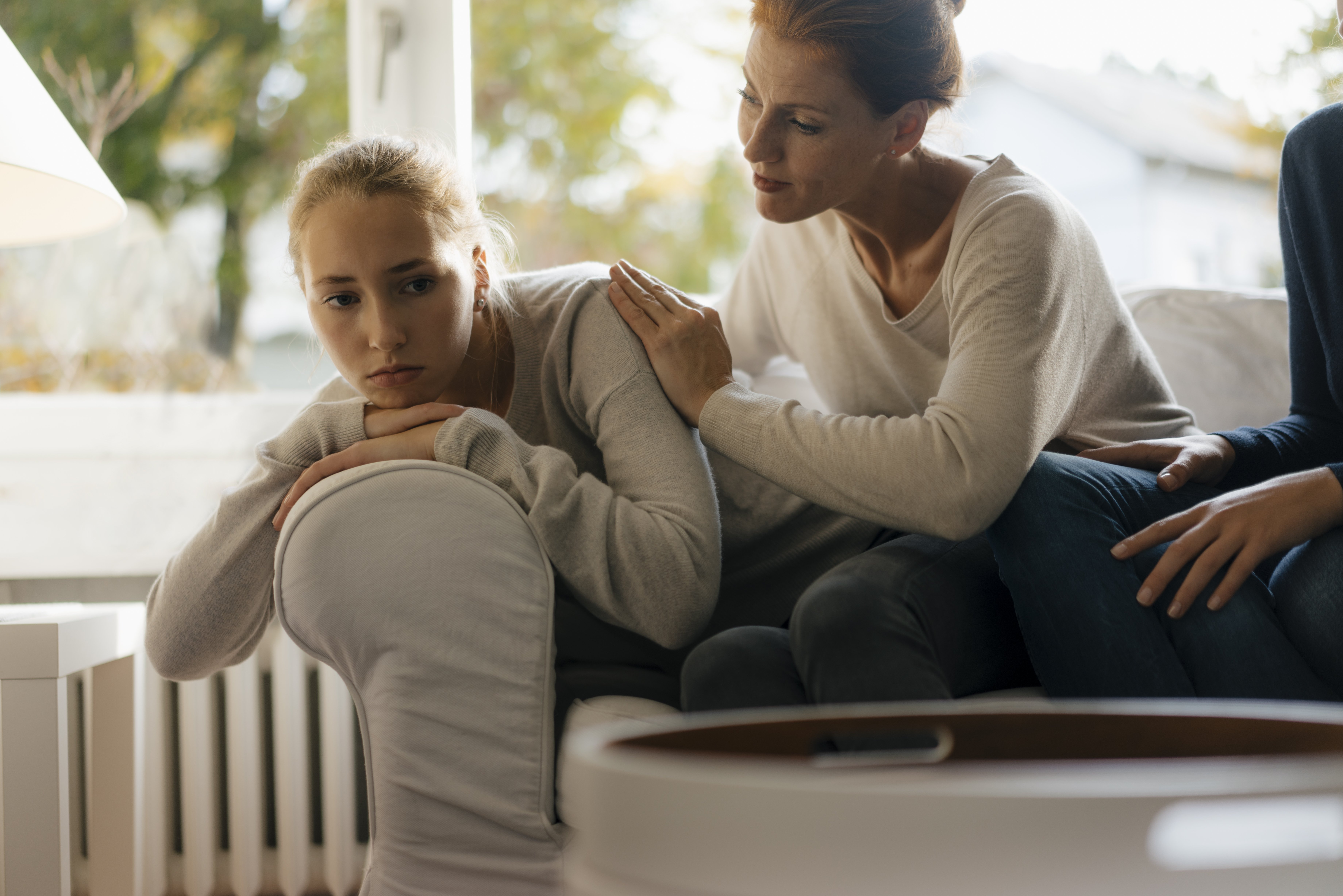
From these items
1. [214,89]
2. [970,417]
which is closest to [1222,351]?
[970,417]

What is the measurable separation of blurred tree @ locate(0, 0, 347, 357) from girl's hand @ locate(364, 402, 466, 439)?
1.11 meters

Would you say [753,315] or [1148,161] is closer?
[753,315]

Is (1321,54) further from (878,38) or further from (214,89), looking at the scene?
(214,89)

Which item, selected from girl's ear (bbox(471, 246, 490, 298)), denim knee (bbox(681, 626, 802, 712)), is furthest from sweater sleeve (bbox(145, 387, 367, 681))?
denim knee (bbox(681, 626, 802, 712))

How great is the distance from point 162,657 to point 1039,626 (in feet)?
2.80

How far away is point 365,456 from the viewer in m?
0.98

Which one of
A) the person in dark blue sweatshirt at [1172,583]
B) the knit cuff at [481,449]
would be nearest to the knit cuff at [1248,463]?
the person in dark blue sweatshirt at [1172,583]

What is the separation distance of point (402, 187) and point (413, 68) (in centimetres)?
100

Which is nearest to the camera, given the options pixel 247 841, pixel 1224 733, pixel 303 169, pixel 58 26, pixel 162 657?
pixel 1224 733

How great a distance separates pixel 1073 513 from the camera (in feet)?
3.05

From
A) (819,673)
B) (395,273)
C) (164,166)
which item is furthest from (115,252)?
(819,673)

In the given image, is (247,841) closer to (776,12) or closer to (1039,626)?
(1039,626)

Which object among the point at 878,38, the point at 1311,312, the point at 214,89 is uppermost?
the point at 214,89

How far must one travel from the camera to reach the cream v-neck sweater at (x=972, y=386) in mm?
936
